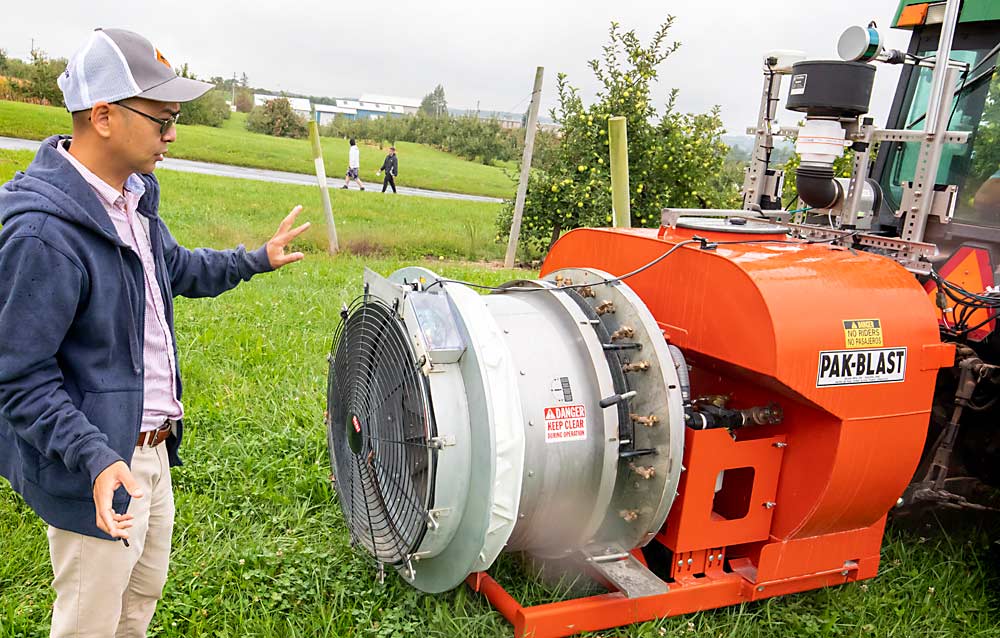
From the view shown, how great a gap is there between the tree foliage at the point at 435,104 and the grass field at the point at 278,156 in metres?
11.8

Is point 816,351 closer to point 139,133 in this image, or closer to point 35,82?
point 139,133

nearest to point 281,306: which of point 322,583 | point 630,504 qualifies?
point 322,583

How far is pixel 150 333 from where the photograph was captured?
2131 mm

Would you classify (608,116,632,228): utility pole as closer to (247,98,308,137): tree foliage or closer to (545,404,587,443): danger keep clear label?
(545,404,587,443): danger keep clear label

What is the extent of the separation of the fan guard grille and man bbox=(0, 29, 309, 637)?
26.4 inches

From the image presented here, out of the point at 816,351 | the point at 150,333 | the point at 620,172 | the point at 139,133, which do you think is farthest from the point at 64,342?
the point at 620,172

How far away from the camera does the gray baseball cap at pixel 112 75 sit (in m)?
1.90

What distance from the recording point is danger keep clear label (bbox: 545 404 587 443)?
258 cm

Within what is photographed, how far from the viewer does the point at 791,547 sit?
284cm

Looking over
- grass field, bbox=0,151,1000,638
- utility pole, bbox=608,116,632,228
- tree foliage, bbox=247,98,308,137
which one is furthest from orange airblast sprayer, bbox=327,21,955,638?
tree foliage, bbox=247,98,308,137

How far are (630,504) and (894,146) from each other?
2.65 metres

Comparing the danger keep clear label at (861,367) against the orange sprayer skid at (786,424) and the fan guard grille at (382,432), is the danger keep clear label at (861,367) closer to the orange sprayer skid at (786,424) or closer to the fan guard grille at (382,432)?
the orange sprayer skid at (786,424)

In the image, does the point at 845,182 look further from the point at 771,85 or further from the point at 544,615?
the point at 544,615

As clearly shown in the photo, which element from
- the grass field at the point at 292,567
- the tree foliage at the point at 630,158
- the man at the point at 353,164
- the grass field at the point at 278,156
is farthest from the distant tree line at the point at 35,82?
the grass field at the point at 292,567
